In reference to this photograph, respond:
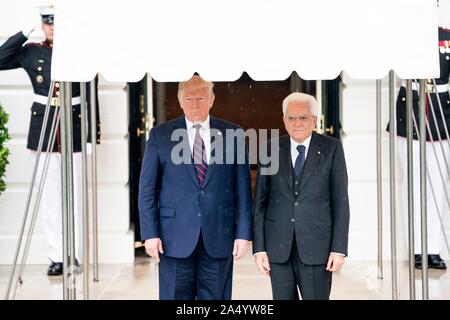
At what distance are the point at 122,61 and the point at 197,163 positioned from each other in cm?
67

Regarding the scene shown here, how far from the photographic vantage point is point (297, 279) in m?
4.31

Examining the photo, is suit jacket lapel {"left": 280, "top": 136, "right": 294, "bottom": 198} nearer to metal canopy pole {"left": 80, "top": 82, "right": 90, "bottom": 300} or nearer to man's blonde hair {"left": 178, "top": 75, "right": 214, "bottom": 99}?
man's blonde hair {"left": 178, "top": 75, "right": 214, "bottom": 99}

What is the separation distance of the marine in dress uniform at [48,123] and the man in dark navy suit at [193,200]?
6.64 ft

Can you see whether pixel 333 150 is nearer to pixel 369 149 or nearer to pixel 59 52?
pixel 59 52

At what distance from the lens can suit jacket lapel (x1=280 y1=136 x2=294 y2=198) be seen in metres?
4.28

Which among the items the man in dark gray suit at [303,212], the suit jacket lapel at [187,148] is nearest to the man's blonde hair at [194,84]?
the suit jacket lapel at [187,148]

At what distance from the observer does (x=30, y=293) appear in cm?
606

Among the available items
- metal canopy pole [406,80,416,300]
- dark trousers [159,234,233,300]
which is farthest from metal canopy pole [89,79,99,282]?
metal canopy pole [406,80,416,300]

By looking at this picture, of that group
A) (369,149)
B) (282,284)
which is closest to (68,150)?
(282,284)

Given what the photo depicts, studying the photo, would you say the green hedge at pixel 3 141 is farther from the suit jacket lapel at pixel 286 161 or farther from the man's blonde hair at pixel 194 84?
the suit jacket lapel at pixel 286 161

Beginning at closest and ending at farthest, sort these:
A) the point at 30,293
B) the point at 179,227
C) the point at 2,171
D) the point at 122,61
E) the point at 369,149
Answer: the point at 122,61 < the point at 179,227 < the point at 30,293 < the point at 2,171 < the point at 369,149

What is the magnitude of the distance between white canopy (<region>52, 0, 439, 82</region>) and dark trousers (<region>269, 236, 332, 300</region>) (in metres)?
0.94

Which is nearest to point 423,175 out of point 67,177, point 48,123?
point 67,177

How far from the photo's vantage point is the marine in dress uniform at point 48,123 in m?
6.31
